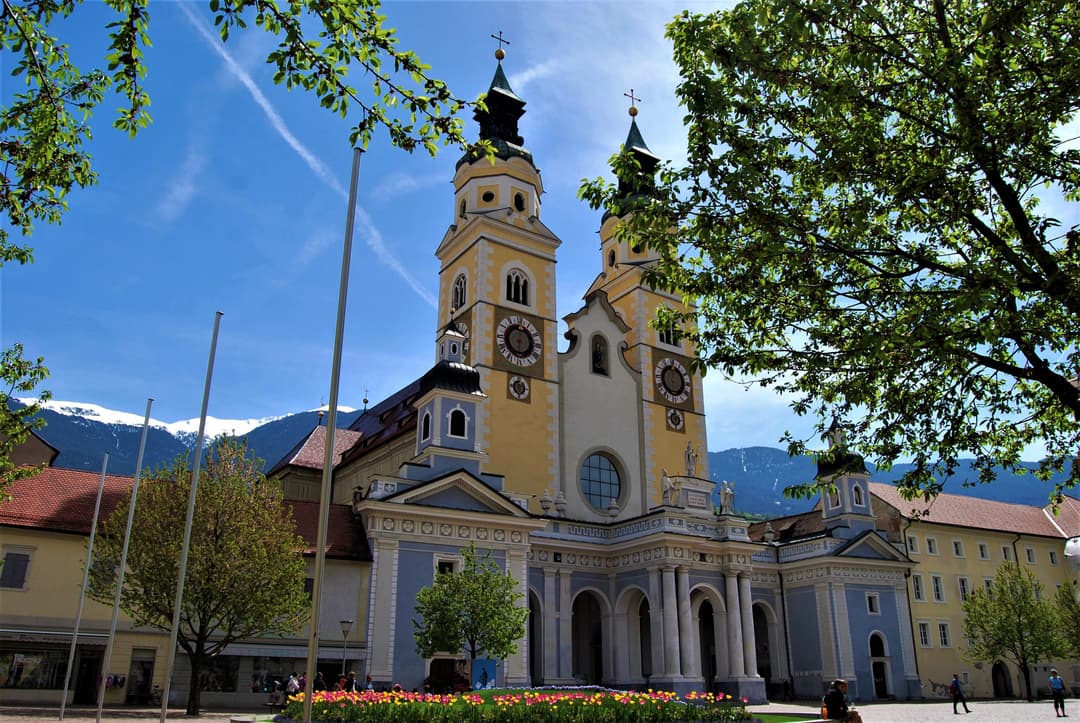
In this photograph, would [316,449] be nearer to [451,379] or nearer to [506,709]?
[451,379]

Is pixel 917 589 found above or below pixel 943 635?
above

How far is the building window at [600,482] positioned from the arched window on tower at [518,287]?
30.4ft

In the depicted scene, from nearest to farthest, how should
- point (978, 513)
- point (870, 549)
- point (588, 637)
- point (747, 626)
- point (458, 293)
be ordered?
point (747, 626) → point (588, 637) → point (870, 549) → point (458, 293) → point (978, 513)

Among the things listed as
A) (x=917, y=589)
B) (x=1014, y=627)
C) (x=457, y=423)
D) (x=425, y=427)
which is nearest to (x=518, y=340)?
(x=457, y=423)

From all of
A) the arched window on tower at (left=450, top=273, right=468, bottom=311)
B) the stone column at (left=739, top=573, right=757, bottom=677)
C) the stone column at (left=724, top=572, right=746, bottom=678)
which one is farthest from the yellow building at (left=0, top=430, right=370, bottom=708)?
the stone column at (left=739, top=573, right=757, bottom=677)

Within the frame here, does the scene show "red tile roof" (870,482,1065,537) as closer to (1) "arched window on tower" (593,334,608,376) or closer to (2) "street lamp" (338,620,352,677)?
(1) "arched window on tower" (593,334,608,376)

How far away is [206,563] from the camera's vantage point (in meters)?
26.6

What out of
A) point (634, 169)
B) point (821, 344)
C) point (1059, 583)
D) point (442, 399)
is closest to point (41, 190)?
point (634, 169)

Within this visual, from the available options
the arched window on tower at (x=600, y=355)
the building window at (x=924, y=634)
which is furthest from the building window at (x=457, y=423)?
the building window at (x=924, y=634)

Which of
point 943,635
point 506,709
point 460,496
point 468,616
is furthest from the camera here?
point 943,635

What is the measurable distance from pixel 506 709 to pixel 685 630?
2239 cm

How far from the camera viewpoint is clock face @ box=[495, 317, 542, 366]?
4434cm

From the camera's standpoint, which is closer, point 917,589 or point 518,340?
point 518,340

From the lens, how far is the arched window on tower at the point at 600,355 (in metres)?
48.2
